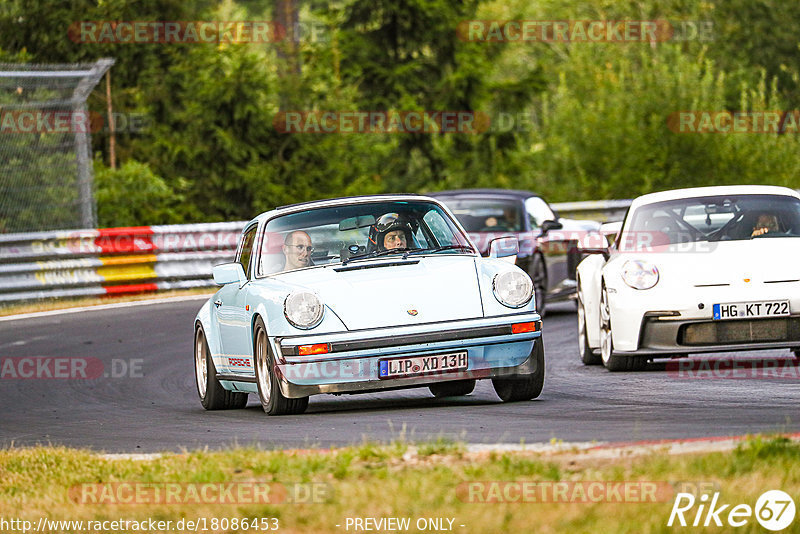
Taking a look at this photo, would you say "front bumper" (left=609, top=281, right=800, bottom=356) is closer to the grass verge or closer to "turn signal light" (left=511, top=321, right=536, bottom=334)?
"turn signal light" (left=511, top=321, right=536, bottom=334)

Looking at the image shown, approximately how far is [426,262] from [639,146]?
23.1 m

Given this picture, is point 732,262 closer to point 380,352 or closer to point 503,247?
point 503,247

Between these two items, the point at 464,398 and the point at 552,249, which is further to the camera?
the point at 552,249

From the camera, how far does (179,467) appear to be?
23.5 ft

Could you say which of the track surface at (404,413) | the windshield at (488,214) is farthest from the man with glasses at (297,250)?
the windshield at (488,214)

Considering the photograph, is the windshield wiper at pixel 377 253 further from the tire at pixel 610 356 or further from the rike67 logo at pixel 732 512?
the rike67 logo at pixel 732 512

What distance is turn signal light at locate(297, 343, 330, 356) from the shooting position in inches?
364

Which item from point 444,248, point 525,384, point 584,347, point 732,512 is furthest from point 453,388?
point 732,512

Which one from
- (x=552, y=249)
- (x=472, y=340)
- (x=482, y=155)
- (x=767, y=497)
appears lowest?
→ (x=482, y=155)

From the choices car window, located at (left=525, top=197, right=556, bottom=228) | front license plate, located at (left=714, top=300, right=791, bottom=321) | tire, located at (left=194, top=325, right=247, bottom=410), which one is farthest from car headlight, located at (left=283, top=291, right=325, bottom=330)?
car window, located at (left=525, top=197, right=556, bottom=228)

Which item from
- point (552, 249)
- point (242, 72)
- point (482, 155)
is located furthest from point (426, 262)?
point (482, 155)

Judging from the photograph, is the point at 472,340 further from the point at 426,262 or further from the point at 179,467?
the point at 179,467

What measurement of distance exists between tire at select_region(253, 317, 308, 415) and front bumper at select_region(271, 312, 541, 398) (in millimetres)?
238

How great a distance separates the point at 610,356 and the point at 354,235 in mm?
2441
